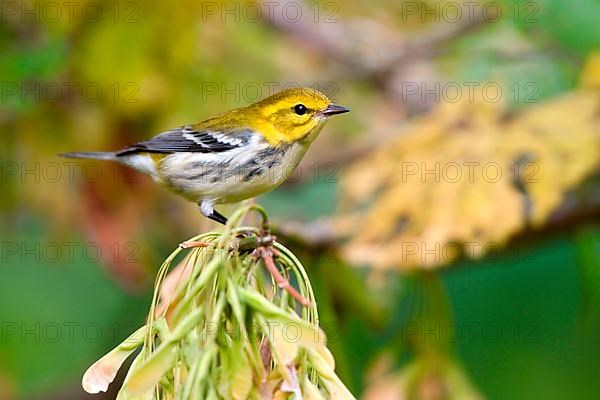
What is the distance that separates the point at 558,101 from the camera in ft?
11.1

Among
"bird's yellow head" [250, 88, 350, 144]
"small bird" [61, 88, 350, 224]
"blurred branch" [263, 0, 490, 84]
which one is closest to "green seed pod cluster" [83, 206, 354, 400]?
"small bird" [61, 88, 350, 224]

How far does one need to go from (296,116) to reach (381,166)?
0.72 metres

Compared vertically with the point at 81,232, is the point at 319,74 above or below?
above

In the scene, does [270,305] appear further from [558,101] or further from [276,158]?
[558,101]

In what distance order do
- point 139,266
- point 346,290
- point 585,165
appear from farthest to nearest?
point 139,266, point 346,290, point 585,165

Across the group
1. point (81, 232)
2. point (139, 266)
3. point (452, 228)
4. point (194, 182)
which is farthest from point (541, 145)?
point (81, 232)

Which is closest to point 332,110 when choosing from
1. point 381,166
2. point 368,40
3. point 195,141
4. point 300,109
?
point 300,109

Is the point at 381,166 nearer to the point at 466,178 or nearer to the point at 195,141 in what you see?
the point at 466,178

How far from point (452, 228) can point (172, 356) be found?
1529 millimetres

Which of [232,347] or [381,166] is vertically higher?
[232,347]

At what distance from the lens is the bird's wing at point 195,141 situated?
287 cm

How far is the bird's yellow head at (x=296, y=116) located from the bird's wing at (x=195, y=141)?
2.7 inches

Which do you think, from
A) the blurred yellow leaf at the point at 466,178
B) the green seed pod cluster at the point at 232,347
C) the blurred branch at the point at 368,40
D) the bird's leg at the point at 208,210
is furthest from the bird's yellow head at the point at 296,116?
the blurred branch at the point at 368,40

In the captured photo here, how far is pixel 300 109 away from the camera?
9.29 ft
